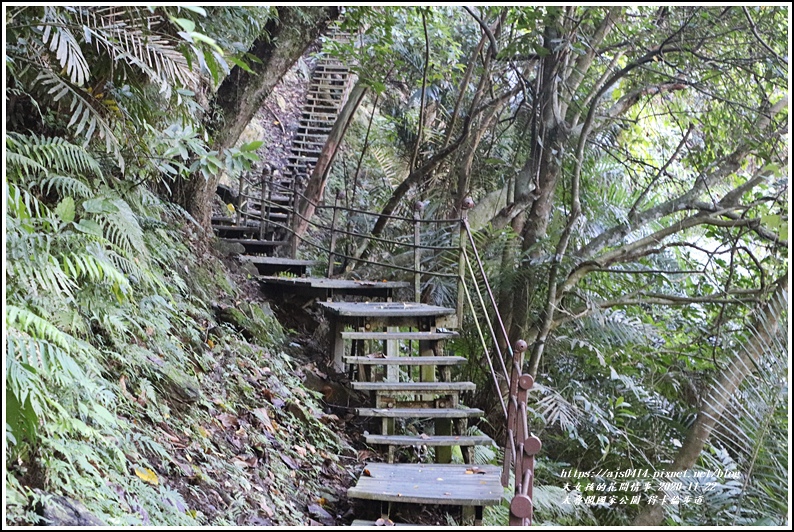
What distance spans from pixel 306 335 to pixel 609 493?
3.49 m

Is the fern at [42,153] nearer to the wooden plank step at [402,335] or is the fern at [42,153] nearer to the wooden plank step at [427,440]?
the wooden plank step at [427,440]

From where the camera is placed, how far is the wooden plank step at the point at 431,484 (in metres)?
4.10

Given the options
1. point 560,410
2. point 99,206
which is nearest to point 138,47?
point 99,206

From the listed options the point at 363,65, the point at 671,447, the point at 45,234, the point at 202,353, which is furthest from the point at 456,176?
the point at 45,234

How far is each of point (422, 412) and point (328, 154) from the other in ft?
16.0

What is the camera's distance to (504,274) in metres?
6.61

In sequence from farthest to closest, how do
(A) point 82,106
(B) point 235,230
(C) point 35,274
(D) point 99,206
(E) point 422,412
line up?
(B) point 235,230 → (E) point 422,412 → (A) point 82,106 → (D) point 99,206 → (C) point 35,274

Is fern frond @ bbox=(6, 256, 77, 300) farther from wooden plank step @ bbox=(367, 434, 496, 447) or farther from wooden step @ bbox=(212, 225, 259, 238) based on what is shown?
wooden step @ bbox=(212, 225, 259, 238)

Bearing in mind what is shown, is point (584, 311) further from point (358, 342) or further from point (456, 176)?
point (456, 176)

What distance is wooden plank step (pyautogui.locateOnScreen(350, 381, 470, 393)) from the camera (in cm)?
544

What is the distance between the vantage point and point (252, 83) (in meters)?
6.52

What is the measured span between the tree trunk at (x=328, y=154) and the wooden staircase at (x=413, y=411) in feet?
8.72

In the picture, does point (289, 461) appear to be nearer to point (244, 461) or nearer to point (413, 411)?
point (244, 461)

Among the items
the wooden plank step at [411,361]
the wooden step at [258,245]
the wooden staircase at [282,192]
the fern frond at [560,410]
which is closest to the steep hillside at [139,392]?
the wooden plank step at [411,361]
